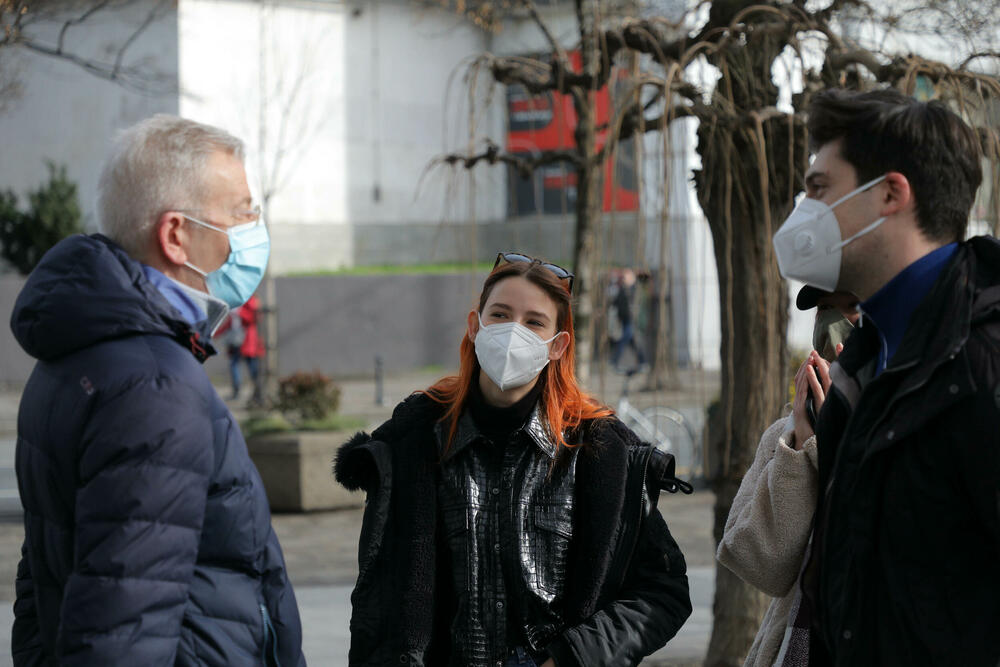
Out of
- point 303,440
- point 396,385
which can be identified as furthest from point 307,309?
point 303,440

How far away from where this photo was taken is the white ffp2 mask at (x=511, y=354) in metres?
3.19

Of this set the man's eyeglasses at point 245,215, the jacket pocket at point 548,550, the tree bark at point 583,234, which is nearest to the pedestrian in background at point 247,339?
the tree bark at point 583,234

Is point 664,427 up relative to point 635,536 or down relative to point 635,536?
down

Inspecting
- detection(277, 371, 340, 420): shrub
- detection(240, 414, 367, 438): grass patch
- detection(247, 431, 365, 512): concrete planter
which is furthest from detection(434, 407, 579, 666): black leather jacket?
detection(277, 371, 340, 420): shrub

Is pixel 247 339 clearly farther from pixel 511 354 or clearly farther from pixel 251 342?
pixel 511 354

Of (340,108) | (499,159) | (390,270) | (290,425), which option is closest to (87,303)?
(499,159)

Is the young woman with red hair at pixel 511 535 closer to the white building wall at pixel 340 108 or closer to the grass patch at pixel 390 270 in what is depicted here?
the grass patch at pixel 390 270

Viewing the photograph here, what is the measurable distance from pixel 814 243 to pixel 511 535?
107 cm

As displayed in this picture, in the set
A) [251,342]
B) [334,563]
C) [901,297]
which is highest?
[901,297]

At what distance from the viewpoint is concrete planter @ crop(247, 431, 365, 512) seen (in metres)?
10.7

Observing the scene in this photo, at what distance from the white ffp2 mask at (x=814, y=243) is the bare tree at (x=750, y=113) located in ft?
5.18

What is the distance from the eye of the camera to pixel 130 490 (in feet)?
7.32

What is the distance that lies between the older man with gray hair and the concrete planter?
807cm

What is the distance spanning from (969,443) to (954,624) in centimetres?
35
